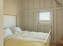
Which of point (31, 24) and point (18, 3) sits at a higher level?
point (18, 3)

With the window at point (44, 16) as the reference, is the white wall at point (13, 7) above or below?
A: above

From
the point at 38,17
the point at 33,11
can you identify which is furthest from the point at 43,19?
the point at 33,11

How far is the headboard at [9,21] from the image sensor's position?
3.85 meters

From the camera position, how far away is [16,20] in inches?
188

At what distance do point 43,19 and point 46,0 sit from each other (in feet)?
3.29

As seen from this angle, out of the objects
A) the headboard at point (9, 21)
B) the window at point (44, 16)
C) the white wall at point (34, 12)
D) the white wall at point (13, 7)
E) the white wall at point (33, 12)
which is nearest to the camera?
the headboard at point (9, 21)

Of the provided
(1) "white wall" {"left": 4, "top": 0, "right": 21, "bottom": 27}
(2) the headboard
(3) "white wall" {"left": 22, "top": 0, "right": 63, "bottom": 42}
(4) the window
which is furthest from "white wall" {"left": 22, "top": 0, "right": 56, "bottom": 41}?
(2) the headboard

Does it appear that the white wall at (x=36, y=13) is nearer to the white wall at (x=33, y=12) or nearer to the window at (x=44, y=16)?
the white wall at (x=33, y=12)

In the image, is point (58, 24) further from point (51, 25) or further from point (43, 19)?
point (43, 19)

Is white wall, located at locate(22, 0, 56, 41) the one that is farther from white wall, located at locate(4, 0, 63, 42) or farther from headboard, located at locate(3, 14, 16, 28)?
headboard, located at locate(3, 14, 16, 28)

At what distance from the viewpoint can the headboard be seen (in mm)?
3851

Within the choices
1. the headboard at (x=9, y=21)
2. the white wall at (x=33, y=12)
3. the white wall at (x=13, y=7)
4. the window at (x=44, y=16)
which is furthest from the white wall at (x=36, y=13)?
the headboard at (x=9, y=21)

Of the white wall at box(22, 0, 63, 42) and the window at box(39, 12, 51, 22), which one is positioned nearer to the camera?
the white wall at box(22, 0, 63, 42)

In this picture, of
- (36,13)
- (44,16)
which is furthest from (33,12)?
(44,16)
